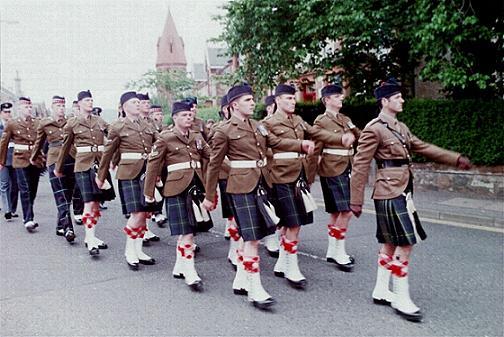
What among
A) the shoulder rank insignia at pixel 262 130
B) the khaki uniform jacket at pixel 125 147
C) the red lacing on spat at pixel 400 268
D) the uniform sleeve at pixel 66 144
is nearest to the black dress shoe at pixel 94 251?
the khaki uniform jacket at pixel 125 147

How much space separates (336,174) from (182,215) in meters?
1.93

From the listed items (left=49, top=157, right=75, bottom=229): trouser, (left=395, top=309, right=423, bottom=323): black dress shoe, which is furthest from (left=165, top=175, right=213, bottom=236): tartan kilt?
(left=49, top=157, right=75, bottom=229): trouser

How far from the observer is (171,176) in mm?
5355

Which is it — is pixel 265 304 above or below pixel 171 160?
below

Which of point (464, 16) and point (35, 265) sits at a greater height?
point (464, 16)

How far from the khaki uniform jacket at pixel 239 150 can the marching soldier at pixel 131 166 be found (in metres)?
1.59

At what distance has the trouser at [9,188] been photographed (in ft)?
30.5

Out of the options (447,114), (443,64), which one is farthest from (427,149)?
(447,114)

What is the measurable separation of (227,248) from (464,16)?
5760 mm

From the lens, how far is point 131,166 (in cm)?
626

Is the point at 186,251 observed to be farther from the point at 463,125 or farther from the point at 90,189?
the point at 463,125

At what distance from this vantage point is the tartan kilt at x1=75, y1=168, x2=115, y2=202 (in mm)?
6785

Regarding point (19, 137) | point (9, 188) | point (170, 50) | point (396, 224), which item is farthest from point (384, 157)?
point (170, 50)

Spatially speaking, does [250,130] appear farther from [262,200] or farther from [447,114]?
[447,114]
